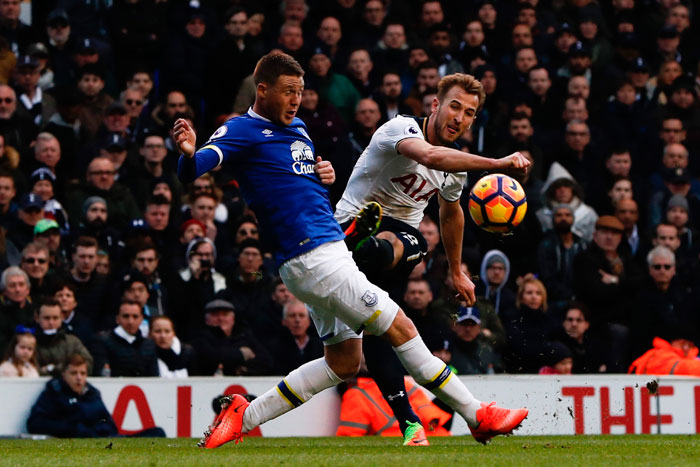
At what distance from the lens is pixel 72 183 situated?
1319cm

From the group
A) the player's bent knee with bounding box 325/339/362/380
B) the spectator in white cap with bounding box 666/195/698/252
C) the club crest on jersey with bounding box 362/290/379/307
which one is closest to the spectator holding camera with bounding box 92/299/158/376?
the player's bent knee with bounding box 325/339/362/380

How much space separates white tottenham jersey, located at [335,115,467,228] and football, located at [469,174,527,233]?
17 cm

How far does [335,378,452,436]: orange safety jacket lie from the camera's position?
1073 cm

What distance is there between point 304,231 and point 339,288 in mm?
380

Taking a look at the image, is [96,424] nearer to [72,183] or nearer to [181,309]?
[181,309]

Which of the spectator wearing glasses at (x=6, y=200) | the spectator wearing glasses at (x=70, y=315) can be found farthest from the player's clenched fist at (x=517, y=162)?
the spectator wearing glasses at (x=6, y=200)

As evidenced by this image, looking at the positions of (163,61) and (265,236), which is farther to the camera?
(163,61)

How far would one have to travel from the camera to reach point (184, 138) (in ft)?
22.5

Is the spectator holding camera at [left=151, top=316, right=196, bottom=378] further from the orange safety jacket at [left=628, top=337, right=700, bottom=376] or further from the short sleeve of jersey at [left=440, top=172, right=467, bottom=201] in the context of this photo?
the orange safety jacket at [left=628, top=337, right=700, bottom=376]

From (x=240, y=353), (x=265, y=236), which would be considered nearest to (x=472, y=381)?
(x=240, y=353)

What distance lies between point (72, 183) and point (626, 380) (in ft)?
19.3

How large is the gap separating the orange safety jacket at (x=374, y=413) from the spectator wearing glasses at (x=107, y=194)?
Result: 136 inches

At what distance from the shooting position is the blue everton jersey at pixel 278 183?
724cm

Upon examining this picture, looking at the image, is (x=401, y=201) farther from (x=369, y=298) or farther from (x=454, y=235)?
(x=369, y=298)
